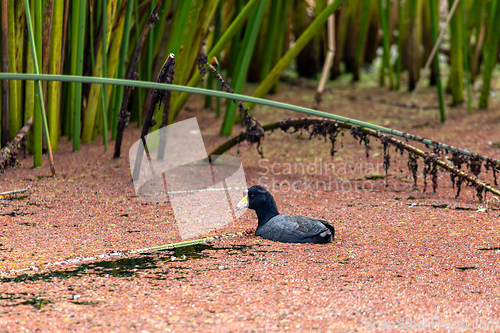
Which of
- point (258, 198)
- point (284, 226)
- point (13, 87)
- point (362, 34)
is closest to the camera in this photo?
point (284, 226)

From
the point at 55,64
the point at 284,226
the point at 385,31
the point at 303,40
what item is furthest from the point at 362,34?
the point at 284,226

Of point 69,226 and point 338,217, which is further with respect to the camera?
point 338,217

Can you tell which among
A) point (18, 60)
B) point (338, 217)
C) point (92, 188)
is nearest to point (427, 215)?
point (338, 217)

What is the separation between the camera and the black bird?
1777mm

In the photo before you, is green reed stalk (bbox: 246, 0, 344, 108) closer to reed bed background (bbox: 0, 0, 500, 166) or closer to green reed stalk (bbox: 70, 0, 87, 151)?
reed bed background (bbox: 0, 0, 500, 166)

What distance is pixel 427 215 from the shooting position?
2084 millimetres

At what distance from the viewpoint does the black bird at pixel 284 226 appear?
5.83ft

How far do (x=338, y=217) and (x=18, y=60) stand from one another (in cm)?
143

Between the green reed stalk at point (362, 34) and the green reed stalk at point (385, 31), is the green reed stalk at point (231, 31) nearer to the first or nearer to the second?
the green reed stalk at point (385, 31)

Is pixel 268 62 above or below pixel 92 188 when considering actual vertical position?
above

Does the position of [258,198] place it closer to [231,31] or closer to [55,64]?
[231,31]

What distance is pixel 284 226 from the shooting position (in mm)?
1818

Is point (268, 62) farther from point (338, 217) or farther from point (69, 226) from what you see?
point (69, 226)

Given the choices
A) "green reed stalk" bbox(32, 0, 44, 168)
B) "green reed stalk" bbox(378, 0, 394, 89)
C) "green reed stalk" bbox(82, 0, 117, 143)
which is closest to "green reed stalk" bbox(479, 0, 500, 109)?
"green reed stalk" bbox(378, 0, 394, 89)
